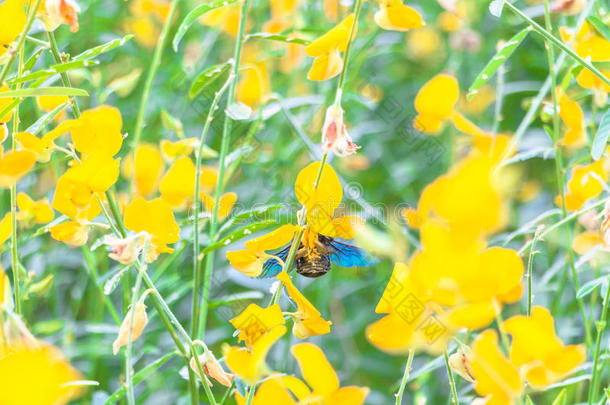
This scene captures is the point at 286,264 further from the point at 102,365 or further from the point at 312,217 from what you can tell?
the point at 102,365

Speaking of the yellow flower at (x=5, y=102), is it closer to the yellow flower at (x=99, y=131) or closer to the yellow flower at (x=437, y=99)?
the yellow flower at (x=99, y=131)

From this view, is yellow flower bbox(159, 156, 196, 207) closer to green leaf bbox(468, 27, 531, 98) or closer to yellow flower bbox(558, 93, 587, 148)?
green leaf bbox(468, 27, 531, 98)

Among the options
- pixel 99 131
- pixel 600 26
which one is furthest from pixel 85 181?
pixel 600 26

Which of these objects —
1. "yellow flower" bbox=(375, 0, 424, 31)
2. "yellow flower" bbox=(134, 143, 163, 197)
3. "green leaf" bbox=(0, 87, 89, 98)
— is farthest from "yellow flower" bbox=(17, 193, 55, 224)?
"yellow flower" bbox=(375, 0, 424, 31)

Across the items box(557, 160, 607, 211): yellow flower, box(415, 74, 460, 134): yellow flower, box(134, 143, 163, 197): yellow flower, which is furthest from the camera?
box(134, 143, 163, 197): yellow flower

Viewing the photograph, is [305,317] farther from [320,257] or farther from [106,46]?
[106,46]

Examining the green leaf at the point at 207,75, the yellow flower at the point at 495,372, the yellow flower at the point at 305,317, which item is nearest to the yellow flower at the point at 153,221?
the yellow flower at the point at 305,317

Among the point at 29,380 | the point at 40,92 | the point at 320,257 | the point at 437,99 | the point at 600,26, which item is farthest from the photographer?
the point at 437,99
